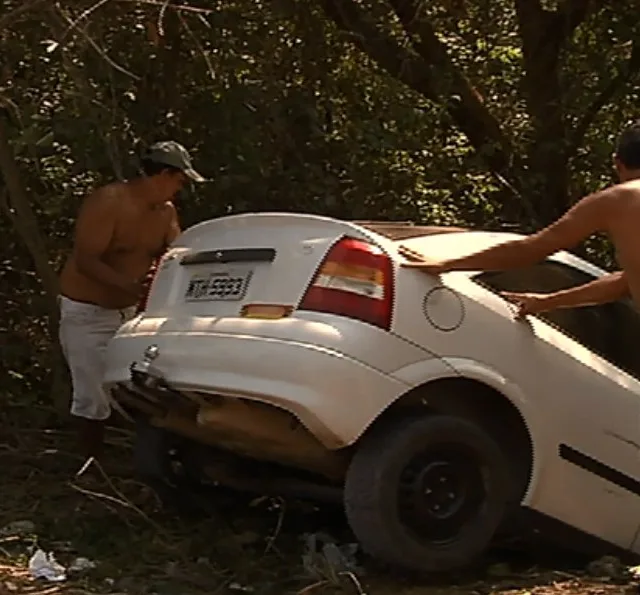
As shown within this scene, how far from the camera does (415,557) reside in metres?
5.05

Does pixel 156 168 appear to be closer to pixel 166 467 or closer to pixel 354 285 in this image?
pixel 166 467

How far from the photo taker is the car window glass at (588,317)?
18.4 ft

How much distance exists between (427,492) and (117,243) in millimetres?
2549

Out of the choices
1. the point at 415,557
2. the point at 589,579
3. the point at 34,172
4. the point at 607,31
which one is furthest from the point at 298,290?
the point at 607,31

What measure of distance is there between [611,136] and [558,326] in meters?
5.02

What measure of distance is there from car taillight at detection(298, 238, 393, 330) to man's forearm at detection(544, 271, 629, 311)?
32.1 inches

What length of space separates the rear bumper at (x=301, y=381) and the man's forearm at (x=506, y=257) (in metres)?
0.54

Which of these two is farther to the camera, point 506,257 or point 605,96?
point 605,96

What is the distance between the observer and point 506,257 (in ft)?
16.8

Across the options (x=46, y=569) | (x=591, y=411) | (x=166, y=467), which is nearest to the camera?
(x=46, y=569)

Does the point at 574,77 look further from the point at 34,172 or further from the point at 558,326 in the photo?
the point at 558,326

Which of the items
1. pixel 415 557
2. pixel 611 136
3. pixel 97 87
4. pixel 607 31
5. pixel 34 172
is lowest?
pixel 415 557

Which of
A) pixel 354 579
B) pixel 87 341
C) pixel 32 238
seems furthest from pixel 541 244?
pixel 32 238

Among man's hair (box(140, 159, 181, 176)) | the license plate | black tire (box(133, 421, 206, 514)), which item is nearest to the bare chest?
man's hair (box(140, 159, 181, 176))
